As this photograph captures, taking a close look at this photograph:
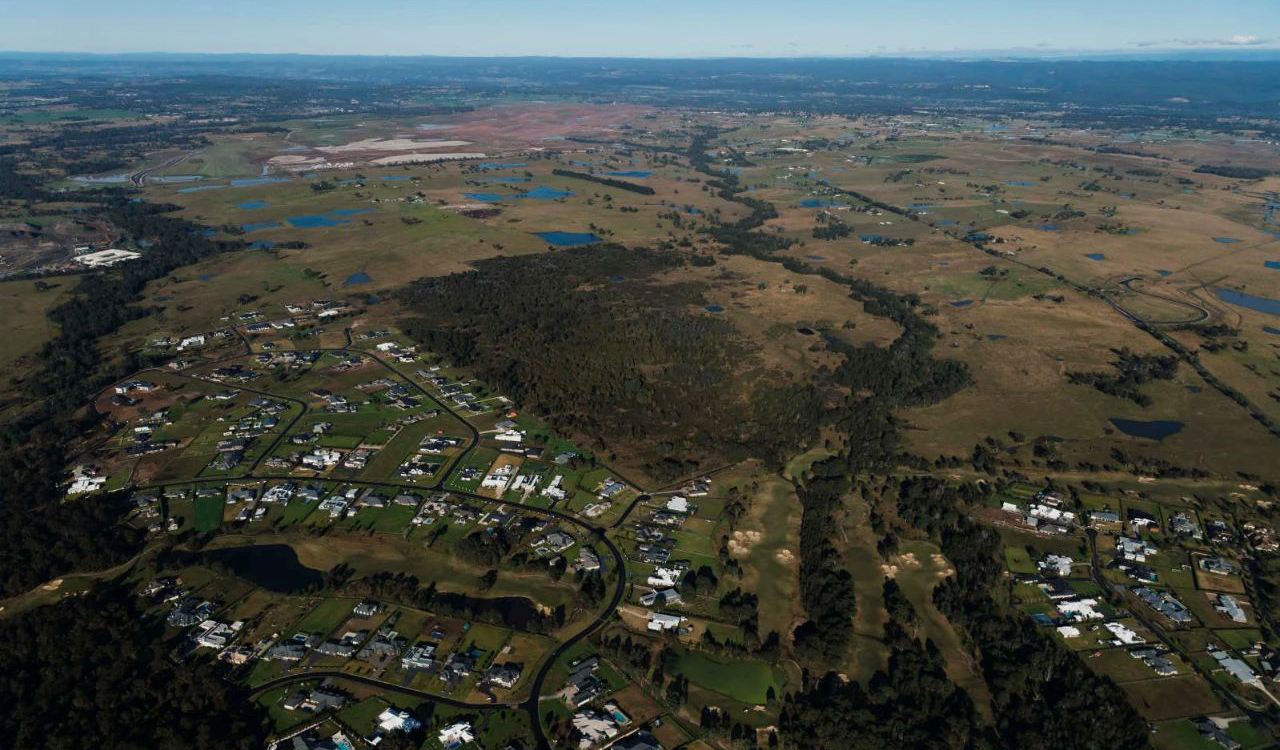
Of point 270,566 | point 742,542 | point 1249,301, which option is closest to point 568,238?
point 742,542

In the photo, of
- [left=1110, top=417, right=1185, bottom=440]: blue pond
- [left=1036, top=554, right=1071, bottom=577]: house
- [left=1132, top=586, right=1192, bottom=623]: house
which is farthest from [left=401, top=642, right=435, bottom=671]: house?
[left=1110, top=417, right=1185, bottom=440]: blue pond

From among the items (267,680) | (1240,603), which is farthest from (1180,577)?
(267,680)

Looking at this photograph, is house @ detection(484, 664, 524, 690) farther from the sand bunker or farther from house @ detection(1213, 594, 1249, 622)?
house @ detection(1213, 594, 1249, 622)

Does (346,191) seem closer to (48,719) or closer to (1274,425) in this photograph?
(48,719)

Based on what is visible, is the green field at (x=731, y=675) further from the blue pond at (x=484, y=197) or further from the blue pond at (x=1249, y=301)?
the blue pond at (x=484, y=197)

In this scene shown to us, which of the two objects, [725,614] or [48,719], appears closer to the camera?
[48,719]

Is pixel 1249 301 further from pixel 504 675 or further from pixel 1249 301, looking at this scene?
pixel 504 675
